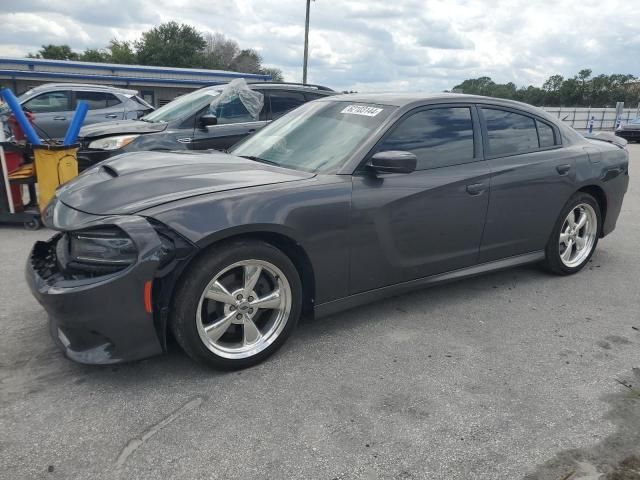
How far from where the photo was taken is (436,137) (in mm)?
3822

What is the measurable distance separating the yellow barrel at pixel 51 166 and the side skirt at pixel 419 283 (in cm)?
424

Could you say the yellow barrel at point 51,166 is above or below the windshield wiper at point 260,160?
below

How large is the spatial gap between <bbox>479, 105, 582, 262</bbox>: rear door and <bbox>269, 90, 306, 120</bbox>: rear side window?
4.26m

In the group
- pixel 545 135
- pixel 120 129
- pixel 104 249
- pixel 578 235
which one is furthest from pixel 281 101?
pixel 104 249

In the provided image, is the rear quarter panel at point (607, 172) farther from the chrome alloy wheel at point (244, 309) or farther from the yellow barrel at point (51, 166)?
the yellow barrel at point (51, 166)

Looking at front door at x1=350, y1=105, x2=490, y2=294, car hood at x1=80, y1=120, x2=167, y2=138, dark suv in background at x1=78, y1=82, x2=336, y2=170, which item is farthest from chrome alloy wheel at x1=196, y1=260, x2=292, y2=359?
car hood at x1=80, y1=120, x2=167, y2=138

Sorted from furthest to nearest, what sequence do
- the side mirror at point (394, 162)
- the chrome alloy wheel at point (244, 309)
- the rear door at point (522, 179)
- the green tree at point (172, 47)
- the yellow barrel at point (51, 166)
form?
1. the green tree at point (172, 47)
2. the yellow barrel at point (51, 166)
3. the rear door at point (522, 179)
4. the side mirror at point (394, 162)
5. the chrome alloy wheel at point (244, 309)

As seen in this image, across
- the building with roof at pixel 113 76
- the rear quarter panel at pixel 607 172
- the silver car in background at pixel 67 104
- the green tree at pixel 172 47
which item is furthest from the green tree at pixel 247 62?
the rear quarter panel at pixel 607 172

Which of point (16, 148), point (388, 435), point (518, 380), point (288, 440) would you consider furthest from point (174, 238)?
point (16, 148)

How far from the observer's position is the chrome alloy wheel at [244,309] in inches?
116

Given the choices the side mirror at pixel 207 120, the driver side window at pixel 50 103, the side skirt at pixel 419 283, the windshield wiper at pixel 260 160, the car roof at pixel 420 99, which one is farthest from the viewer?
the driver side window at pixel 50 103

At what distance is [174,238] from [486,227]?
2386 mm

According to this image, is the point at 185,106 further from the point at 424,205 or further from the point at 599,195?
→ the point at 599,195

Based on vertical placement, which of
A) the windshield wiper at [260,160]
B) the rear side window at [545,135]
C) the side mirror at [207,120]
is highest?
the rear side window at [545,135]
